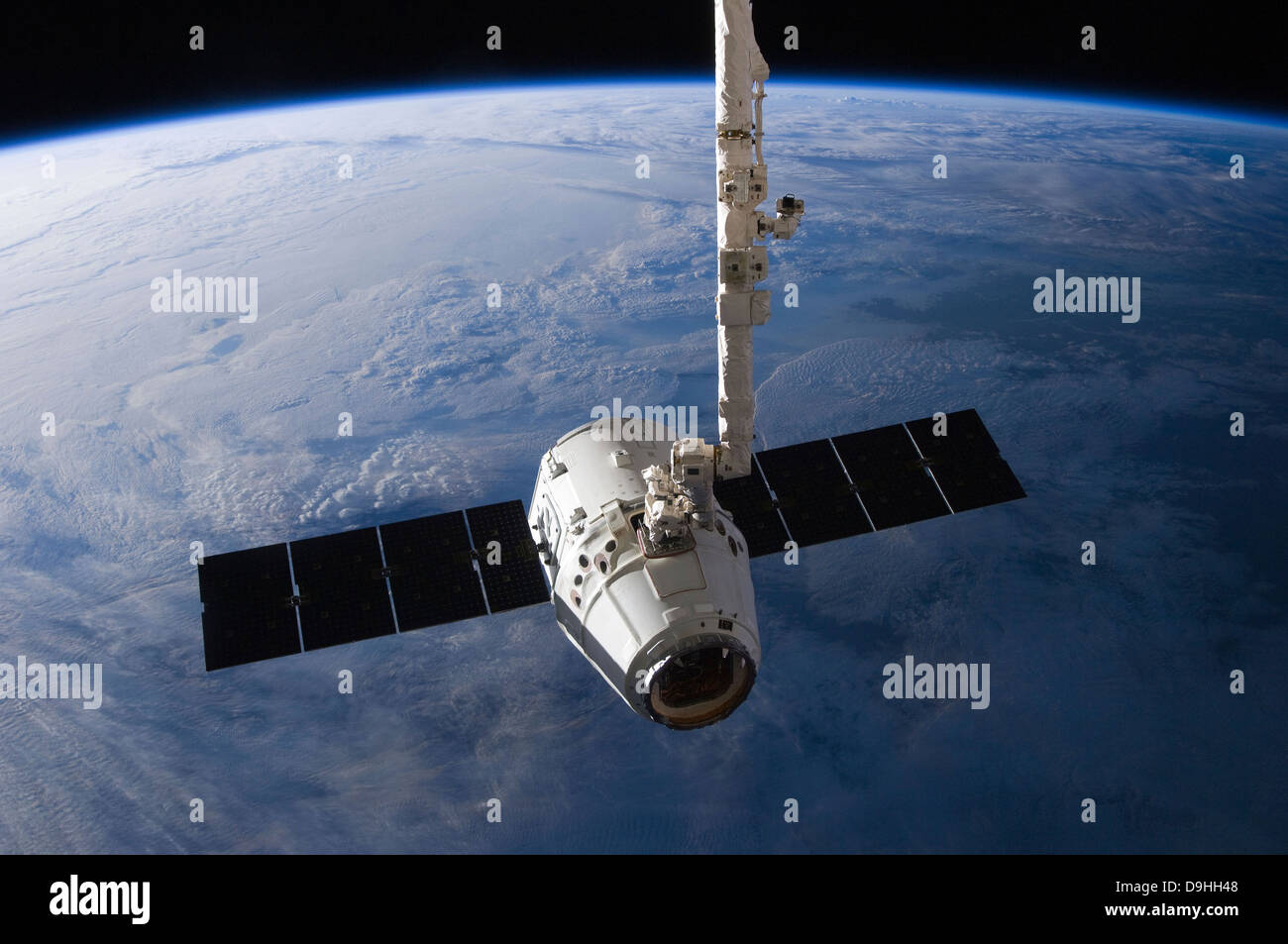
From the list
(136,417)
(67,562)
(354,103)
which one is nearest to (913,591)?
(67,562)

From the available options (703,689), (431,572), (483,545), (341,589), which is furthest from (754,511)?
(341,589)

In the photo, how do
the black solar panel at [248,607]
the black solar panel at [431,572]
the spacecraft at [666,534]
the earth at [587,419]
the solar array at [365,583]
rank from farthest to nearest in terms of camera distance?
1. the earth at [587,419]
2. the black solar panel at [431,572]
3. the solar array at [365,583]
4. the black solar panel at [248,607]
5. the spacecraft at [666,534]

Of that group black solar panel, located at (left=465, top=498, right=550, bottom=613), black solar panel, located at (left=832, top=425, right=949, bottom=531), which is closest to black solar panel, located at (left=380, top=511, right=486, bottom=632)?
black solar panel, located at (left=465, top=498, right=550, bottom=613)

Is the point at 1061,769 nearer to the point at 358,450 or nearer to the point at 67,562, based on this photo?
the point at 358,450

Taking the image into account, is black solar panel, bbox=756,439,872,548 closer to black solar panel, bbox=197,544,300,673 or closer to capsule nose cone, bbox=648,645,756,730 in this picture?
capsule nose cone, bbox=648,645,756,730
